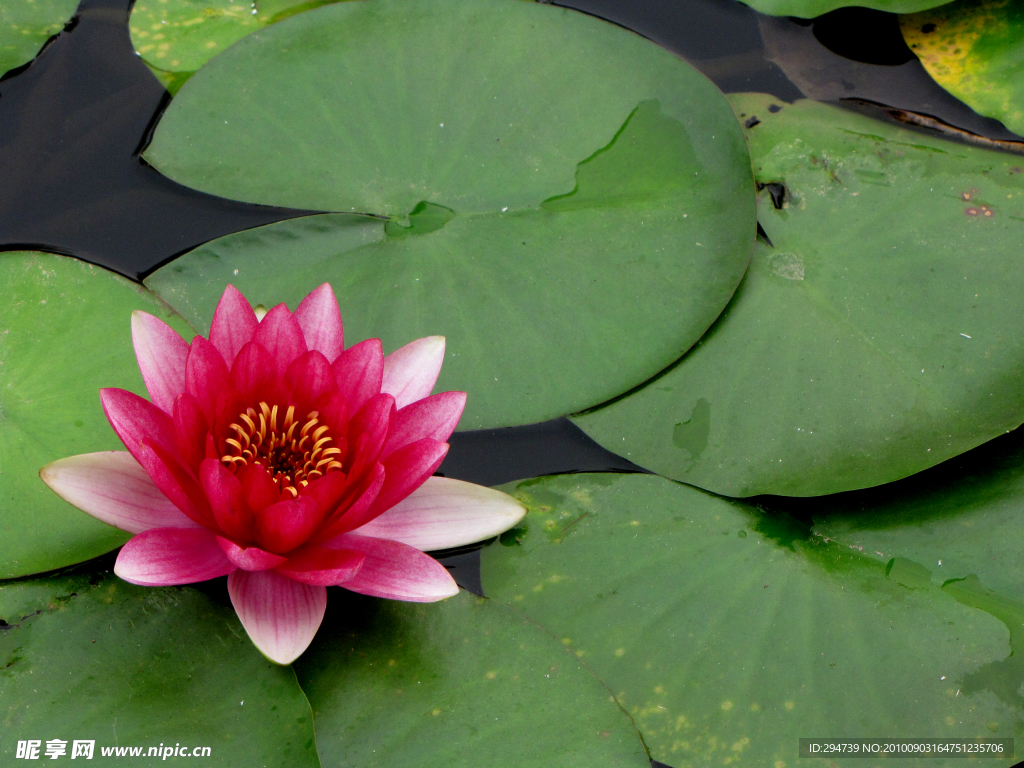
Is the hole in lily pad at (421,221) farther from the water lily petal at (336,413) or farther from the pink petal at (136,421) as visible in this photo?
the pink petal at (136,421)

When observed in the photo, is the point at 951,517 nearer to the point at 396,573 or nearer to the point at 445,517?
the point at 445,517

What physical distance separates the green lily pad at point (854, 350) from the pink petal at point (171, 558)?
1.04m

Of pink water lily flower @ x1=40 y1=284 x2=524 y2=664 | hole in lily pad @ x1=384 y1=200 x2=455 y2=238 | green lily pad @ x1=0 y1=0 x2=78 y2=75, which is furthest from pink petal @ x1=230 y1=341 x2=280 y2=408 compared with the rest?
green lily pad @ x1=0 y1=0 x2=78 y2=75

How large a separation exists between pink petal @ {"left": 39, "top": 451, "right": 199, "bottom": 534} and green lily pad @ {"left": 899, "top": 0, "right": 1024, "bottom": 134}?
9.63 feet

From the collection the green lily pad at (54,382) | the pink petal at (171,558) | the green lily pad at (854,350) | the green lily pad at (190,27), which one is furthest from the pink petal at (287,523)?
the green lily pad at (190,27)

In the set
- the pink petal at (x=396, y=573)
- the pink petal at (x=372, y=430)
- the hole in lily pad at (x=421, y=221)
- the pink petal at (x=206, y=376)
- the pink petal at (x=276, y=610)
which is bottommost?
the pink petal at (x=276, y=610)

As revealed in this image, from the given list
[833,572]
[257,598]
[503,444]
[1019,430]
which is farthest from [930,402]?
[257,598]

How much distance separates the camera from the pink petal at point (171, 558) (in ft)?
4.56

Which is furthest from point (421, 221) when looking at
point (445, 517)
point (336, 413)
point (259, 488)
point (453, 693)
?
point (453, 693)

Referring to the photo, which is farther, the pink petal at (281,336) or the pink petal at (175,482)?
the pink petal at (281,336)

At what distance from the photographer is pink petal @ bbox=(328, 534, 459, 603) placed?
152 cm

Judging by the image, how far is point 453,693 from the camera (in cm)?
167

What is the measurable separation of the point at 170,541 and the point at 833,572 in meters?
1.69

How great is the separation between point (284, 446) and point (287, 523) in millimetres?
227
